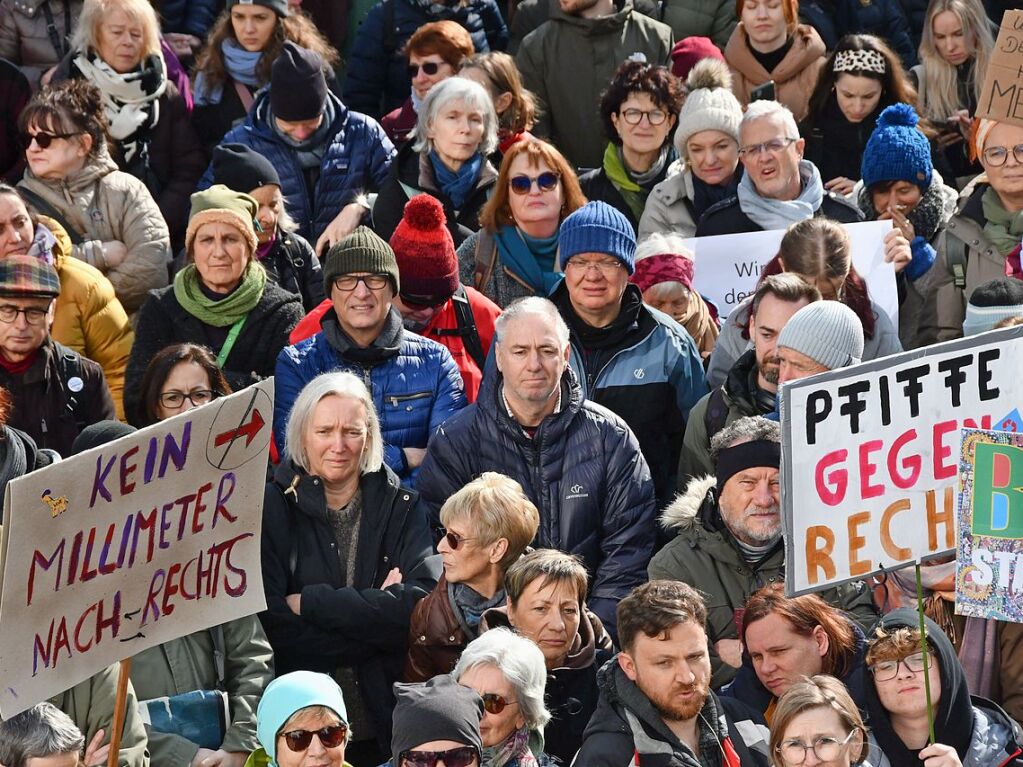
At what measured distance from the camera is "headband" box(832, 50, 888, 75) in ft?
34.9

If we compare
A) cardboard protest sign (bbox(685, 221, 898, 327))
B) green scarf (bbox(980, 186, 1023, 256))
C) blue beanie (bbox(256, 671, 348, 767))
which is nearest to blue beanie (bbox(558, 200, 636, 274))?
cardboard protest sign (bbox(685, 221, 898, 327))

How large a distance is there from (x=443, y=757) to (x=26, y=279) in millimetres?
3157

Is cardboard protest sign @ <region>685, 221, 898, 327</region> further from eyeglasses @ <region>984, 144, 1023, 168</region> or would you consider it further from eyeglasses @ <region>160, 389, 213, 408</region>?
eyeglasses @ <region>160, 389, 213, 408</region>

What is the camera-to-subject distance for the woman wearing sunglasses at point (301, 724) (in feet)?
20.8

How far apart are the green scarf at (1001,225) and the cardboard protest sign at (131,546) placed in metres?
4.26

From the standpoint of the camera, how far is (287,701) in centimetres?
636

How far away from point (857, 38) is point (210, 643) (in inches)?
204

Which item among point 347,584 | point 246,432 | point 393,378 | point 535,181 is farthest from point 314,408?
point 535,181

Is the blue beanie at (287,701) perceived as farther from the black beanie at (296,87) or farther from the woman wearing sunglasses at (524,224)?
the black beanie at (296,87)

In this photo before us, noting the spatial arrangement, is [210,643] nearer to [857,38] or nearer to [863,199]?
[863,199]

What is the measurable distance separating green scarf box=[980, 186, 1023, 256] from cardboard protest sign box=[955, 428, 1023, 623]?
3.22 m

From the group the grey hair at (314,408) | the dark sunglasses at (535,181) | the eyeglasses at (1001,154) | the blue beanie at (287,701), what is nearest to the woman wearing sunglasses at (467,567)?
the grey hair at (314,408)

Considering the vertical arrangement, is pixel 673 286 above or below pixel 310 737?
above

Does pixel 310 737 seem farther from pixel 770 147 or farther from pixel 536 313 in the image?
pixel 770 147
